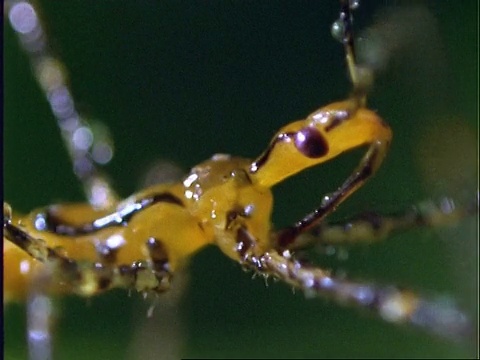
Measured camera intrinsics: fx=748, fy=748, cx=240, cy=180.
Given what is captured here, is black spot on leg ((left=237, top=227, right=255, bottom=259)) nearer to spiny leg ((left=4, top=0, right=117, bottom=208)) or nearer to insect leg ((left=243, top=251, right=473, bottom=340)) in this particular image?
insect leg ((left=243, top=251, right=473, bottom=340))

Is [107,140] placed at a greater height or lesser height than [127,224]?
greater

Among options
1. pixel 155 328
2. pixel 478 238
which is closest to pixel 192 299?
pixel 155 328

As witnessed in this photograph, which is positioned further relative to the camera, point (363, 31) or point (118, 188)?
point (118, 188)

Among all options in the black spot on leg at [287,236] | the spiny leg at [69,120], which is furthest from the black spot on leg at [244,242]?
the spiny leg at [69,120]

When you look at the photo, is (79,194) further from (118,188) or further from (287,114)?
(287,114)

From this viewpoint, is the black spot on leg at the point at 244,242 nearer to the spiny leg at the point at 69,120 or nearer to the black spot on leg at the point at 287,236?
the black spot on leg at the point at 287,236

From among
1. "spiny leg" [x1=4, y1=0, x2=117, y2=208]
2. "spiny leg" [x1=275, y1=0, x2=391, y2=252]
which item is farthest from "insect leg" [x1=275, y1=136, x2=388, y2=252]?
"spiny leg" [x1=4, y1=0, x2=117, y2=208]

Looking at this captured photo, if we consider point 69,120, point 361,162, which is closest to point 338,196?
point 361,162
